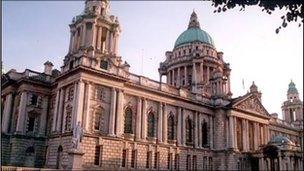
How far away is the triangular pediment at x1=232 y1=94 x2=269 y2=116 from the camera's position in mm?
57659

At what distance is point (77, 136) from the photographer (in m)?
34.8

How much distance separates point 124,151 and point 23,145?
12640 mm

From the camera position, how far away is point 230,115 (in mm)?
55625

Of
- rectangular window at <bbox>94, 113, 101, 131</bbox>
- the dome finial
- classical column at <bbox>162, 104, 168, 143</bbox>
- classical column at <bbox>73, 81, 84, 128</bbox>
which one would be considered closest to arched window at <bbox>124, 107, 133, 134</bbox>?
rectangular window at <bbox>94, 113, 101, 131</bbox>

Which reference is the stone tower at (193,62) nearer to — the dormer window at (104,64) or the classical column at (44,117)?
the dormer window at (104,64)

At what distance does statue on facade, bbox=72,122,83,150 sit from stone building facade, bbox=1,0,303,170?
47cm

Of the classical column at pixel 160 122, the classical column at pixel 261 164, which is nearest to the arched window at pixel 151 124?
the classical column at pixel 160 122

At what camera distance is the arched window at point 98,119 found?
4038cm

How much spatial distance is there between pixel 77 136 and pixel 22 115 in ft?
43.5

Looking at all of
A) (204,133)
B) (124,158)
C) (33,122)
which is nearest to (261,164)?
(204,133)

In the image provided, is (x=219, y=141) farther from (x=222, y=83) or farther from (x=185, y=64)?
(x=185, y=64)

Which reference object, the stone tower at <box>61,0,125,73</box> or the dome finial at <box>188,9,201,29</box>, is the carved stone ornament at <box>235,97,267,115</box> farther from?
the dome finial at <box>188,9,201,29</box>

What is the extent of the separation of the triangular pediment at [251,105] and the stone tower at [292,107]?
84.3ft

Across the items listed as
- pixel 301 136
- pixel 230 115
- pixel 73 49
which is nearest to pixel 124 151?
pixel 73 49
